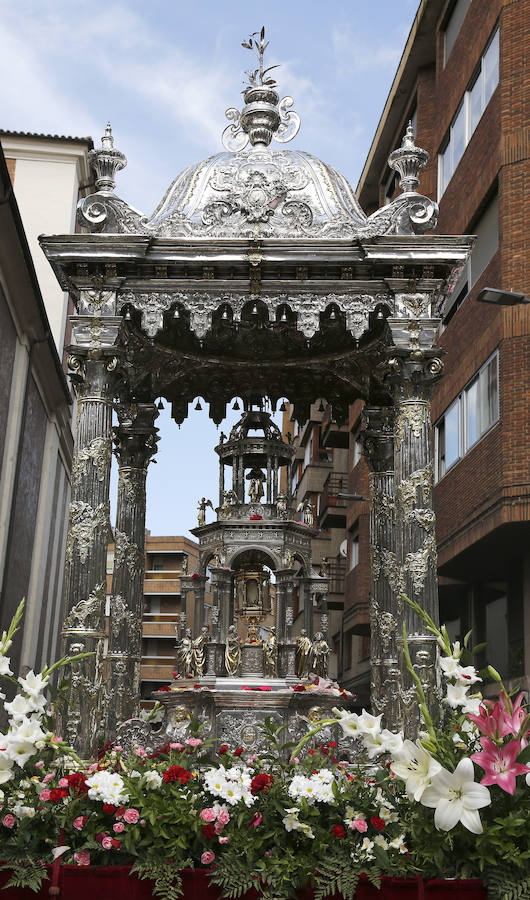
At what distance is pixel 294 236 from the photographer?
41.3 ft

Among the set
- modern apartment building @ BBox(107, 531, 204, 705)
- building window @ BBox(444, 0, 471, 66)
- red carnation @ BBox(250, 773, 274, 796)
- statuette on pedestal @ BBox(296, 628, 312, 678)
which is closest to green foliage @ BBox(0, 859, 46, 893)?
red carnation @ BBox(250, 773, 274, 796)

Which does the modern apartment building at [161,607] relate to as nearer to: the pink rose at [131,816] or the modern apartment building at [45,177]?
the modern apartment building at [45,177]

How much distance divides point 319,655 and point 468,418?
38.7ft

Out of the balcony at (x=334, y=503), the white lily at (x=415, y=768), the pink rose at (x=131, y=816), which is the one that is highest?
the balcony at (x=334, y=503)

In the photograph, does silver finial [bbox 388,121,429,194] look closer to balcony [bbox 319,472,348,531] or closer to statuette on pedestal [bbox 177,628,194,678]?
statuette on pedestal [bbox 177,628,194,678]

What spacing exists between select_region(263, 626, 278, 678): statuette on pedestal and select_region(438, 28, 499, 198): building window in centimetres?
1536

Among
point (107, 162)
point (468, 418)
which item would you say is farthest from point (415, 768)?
point (468, 418)

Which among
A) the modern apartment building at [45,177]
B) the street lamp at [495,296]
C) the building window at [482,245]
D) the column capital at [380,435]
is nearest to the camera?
the column capital at [380,435]

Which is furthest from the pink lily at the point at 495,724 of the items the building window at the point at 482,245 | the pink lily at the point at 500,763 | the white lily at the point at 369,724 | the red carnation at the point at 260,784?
the building window at the point at 482,245

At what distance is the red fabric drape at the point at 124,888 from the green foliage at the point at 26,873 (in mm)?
102

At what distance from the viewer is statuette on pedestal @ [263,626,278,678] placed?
1441 centimetres

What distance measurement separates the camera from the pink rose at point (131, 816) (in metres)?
6.71

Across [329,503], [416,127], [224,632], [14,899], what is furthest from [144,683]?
[14,899]

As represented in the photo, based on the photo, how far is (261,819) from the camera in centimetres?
684
